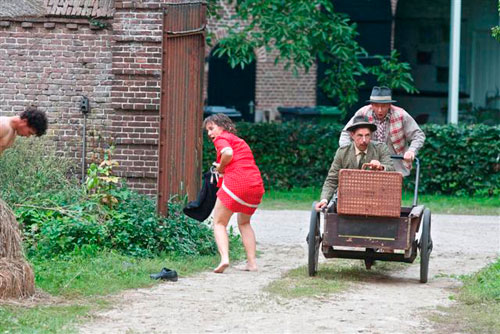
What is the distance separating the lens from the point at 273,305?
7656mm

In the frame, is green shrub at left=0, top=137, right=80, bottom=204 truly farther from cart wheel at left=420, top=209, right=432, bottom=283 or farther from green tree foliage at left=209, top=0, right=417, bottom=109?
green tree foliage at left=209, top=0, right=417, bottom=109

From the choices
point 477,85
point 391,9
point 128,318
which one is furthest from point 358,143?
point 477,85

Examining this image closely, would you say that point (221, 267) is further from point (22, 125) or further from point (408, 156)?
point (22, 125)

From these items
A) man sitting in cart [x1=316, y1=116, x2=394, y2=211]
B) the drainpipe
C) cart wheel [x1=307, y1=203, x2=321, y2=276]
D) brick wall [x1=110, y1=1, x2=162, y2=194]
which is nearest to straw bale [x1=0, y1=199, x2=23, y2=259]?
cart wheel [x1=307, y1=203, x2=321, y2=276]

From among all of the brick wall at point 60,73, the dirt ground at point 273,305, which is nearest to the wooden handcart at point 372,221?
the dirt ground at point 273,305

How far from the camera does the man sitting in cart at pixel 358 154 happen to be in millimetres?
9320

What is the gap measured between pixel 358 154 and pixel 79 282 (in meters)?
2.99

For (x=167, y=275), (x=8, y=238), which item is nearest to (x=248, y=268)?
(x=167, y=275)

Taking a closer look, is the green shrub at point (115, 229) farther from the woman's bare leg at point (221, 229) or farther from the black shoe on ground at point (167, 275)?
the black shoe on ground at point (167, 275)

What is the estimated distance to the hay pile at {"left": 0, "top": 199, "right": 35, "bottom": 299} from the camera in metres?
7.22

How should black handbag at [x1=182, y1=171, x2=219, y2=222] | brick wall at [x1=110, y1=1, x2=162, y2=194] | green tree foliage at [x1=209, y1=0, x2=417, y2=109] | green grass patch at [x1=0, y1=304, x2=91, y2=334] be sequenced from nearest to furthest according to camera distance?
green grass patch at [x1=0, y1=304, x2=91, y2=334] → black handbag at [x1=182, y1=171, x2=219, y2=222] → brick wall at [x1=110, y1=1, x2=162, y2=194] → green tree foliage at [x1=209, y1=0, x2=417, y2=109]

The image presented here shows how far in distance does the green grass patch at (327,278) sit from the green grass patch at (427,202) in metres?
6.60

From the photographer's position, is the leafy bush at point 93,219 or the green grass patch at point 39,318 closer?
the green grass patch at point 39,318

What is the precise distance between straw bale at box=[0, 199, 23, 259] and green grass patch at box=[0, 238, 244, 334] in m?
0.41
